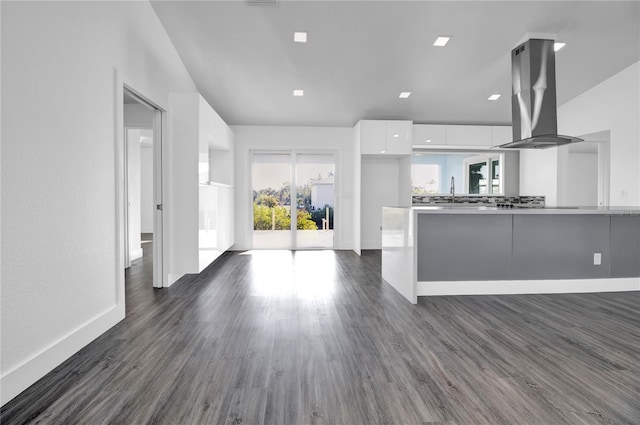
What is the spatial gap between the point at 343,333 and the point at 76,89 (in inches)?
99.1

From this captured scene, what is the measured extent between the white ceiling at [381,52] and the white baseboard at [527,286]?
2.85 meters

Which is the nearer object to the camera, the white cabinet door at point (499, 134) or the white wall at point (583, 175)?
the white cabinet door at point (499, 134)

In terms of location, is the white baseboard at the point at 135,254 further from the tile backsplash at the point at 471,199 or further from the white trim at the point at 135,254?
the tile backsplash at the point at 471,199

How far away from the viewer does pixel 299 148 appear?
718cm

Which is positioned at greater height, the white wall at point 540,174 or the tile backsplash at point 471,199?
the white wall at point 540,174

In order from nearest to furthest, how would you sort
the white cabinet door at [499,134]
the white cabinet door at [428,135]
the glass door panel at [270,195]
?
the white cabinet door at [428,135] → the white cabinet door at [499,134] → the glass door panel at [270,195]

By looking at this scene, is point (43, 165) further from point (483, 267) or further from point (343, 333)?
point (483, 267)

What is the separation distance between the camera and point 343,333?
2740 mm

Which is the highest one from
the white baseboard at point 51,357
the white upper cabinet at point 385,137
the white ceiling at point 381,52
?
the white ceiling at point 381,52

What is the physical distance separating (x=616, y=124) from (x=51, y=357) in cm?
710

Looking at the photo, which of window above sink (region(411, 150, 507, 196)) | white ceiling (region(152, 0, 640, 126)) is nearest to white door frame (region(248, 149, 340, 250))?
white ceiling (region(152, 0, 640, 126))

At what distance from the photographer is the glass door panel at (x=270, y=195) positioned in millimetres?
7199

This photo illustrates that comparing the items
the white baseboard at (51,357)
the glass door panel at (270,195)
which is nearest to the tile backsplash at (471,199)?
the glass door panel at (270,195)

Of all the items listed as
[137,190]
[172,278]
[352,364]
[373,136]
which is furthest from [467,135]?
[137,190]
